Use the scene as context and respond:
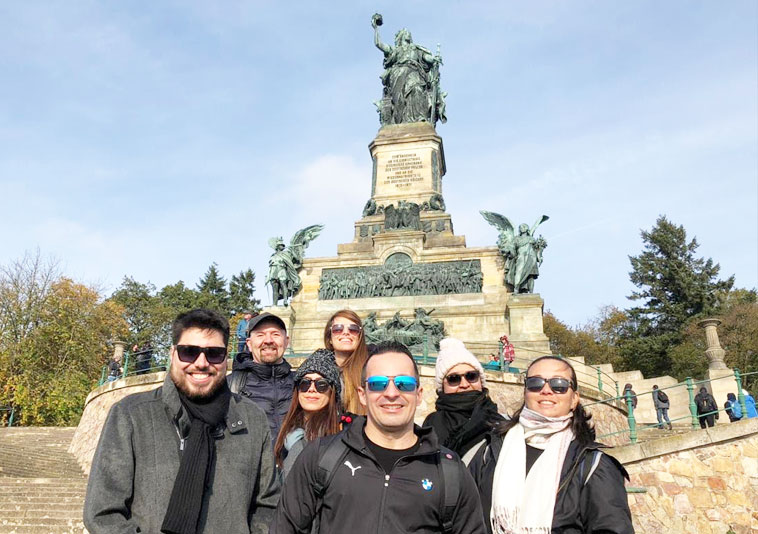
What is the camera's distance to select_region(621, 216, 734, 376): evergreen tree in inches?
1564

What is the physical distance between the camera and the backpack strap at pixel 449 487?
253 cm

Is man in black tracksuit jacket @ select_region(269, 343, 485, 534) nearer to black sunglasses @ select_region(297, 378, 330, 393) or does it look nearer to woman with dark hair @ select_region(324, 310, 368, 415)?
black sunglasses @ select_region(297, 378, 330, 393)

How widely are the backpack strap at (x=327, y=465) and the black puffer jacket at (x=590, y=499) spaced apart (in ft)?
3.35

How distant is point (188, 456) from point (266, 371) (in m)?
1.50

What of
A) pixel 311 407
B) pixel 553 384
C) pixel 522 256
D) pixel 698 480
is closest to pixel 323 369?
pixel 311 407

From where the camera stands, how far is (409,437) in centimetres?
268

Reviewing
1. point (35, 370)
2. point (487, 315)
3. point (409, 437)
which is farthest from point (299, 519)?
point (35, 370)

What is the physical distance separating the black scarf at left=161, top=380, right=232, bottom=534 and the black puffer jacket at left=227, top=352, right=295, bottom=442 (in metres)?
1.16

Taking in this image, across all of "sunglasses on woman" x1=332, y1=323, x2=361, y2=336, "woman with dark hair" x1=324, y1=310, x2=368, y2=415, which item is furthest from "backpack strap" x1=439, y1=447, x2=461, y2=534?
"sunglasses on woman" x1=332, y1=323, x2=361, y2=336

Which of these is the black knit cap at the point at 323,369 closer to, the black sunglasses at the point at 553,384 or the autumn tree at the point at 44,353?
the black sunglasses at the point at 553,384

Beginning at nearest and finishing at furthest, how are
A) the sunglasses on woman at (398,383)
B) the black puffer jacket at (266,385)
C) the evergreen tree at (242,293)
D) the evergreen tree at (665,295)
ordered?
the sunglasses on woman at (398,383)
the black puffer jacket at (266,385)
the evergreen tree at (665,295)
the evergreen tree at (242,293)

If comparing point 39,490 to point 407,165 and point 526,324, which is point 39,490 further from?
point 407,165

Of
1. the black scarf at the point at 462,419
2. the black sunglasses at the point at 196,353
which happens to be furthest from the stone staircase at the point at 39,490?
the black sunglasses at the point at 196,353

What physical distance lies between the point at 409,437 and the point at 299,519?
550 mm
